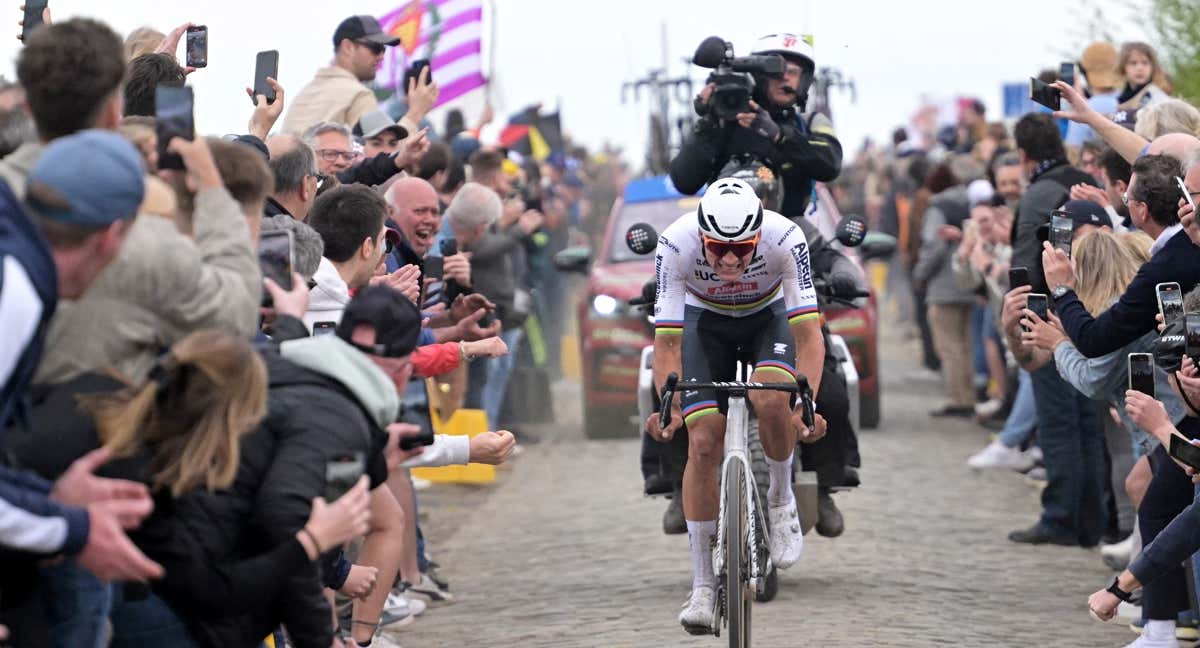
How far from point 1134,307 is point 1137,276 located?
12 centimetres

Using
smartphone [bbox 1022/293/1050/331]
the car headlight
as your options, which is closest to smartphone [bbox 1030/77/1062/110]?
smartphone [bbox 1022/293/1050/331]

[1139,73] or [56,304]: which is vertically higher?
[1139,73]

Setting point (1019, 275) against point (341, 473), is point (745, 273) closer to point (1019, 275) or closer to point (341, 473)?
point (1019, 275)

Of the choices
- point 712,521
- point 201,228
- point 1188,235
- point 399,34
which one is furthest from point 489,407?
point 201,228

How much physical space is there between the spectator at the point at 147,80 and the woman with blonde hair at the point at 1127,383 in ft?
11.8

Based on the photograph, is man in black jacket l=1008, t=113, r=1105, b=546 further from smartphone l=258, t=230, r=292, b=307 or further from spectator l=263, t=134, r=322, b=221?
smartphone l=258, t=230, r=292, b=307

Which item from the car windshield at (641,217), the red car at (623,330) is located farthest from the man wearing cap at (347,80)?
the car windshield at (641,217)

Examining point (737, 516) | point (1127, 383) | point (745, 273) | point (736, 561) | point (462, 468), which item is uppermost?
point (745, 273)

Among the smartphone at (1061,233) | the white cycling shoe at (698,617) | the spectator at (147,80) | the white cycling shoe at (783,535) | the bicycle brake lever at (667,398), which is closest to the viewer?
the spectator at (147,80)

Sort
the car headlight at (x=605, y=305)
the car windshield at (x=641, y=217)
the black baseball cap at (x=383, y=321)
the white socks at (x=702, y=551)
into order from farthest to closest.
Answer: the car windshield at (x=641, y=217)
the car headlight at (x=605, y=305)
the white socks at (x=702, y=551)
the black baseball cap at (x=383, y=321)

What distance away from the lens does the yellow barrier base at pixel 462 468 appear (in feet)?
49.2

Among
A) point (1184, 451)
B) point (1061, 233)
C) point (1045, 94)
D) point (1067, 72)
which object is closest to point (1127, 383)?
point (1061, 233)

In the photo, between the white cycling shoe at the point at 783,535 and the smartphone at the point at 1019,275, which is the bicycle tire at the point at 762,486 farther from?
the smartphone at the point at 1019,275

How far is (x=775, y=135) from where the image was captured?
10.9 metres
